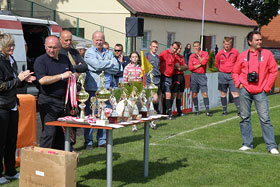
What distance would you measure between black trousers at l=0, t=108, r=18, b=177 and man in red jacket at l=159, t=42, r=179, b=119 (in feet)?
22.0

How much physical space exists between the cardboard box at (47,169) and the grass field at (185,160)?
88 cm

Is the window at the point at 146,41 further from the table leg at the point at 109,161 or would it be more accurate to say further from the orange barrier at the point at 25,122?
the table leg at the point at 109,161

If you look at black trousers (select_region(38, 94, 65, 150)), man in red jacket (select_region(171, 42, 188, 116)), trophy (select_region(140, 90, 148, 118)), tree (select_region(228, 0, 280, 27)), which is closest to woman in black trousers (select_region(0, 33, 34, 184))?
black trousers (select_region(38, 94, 65, 150))

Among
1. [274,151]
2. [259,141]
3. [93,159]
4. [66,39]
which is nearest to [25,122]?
[93,159]

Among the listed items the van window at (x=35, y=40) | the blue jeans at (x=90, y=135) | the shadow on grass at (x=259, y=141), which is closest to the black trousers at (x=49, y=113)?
the blue jeans at (x=90, y=135)

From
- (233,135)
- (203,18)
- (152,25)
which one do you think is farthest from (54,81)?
(203,18)

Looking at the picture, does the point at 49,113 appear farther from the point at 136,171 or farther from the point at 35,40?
the point at 35,40

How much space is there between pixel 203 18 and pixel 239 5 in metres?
20.4

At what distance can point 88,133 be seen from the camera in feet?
29.3

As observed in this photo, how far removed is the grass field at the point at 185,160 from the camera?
694 cm

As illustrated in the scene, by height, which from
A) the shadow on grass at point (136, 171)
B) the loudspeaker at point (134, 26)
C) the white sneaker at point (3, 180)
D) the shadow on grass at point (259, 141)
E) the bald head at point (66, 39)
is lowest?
the shadow on grass at point (136, 171)

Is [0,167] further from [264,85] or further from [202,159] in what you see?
[264,85]

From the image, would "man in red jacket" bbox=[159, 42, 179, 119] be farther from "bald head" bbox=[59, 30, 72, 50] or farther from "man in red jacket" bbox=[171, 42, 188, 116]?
"bald head" bbox=[59, 30, 72, 50]

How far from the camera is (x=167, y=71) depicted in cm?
1291
